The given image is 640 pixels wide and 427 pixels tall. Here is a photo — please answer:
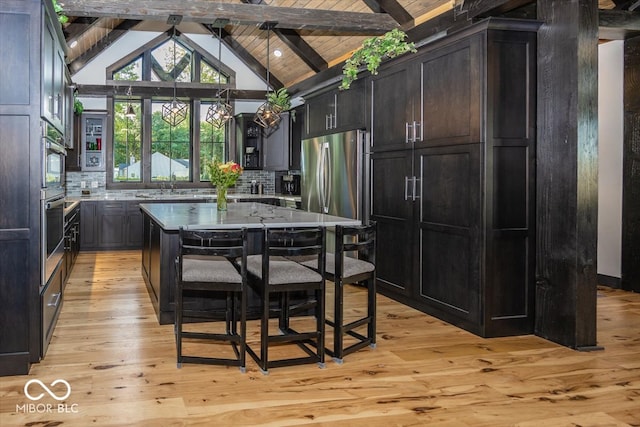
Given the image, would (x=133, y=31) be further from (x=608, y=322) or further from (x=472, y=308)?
(x=608, y=322)

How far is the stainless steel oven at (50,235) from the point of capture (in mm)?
3357

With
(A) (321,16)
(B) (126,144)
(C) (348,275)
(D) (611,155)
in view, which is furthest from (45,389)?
(B) (126,144)

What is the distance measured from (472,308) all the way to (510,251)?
0.51m

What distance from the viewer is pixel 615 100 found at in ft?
20.1

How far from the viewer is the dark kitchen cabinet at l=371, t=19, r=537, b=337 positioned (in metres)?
4.10

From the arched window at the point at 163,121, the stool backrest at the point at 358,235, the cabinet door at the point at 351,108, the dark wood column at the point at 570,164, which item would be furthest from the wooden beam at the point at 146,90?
the dark wood column at the point at 570,164

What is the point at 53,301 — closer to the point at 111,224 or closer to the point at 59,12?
the point at 59,12

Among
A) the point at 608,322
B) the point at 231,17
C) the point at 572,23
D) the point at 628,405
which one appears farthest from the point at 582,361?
the point at 231,17

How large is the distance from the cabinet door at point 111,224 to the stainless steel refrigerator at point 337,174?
317 centimetres

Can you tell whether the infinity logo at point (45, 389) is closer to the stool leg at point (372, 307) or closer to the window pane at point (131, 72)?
the stool leg at point (372, 307)

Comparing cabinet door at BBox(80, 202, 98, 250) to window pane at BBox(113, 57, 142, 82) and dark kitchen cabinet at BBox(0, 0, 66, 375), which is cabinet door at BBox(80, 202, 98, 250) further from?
dark kitchen cabinet at BBox(0, 0, 66, 375)

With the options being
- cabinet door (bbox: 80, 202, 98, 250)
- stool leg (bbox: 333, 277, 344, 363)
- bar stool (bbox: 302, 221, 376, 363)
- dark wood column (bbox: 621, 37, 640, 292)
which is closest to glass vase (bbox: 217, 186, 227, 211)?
bar stool (bbox: 302, 221, 376, 363)

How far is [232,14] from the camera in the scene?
5.32 m

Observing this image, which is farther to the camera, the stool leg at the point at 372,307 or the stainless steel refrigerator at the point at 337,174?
the stainless steel refrigerator at the point at 337,174
